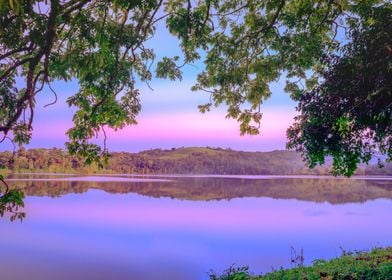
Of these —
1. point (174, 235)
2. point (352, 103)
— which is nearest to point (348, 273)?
point (352, 103)

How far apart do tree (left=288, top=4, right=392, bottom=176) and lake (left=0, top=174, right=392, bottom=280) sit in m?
6.90

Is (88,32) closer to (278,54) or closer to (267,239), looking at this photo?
(278,54)

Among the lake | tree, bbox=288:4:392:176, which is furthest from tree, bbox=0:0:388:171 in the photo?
the lake

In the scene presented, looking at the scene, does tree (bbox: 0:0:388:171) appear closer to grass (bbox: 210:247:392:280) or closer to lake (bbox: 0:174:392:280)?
grass (bbox: 210:247:392:280)

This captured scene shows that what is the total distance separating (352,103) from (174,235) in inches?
846

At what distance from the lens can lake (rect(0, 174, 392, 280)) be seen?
2245 centimetres

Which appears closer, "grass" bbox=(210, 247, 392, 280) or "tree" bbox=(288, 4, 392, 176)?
"grass" bbox=(210, 247, 392, 280)

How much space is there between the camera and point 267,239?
95.7 feet

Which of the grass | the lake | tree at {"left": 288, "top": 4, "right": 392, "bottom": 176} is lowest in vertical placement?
the lake

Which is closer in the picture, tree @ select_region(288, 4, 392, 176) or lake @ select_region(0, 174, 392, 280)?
tree @ select_region(288, 4, 392, 176)

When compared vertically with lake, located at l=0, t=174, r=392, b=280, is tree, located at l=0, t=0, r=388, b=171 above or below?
above

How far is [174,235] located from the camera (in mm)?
30641

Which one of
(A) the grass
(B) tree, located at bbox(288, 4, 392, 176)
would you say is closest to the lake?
(A) the grass

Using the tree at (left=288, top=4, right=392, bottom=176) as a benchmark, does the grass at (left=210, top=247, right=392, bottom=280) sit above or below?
below
